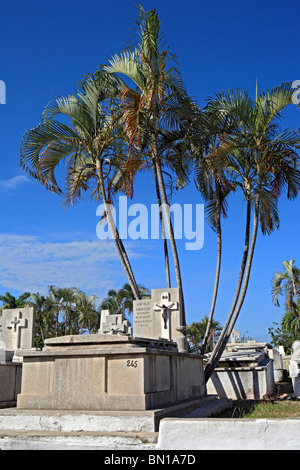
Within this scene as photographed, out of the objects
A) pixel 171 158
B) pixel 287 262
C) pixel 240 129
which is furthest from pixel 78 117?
pixel 287 262

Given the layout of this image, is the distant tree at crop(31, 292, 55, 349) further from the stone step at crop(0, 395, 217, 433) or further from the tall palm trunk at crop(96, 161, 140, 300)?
the stone step at crop(0, 395, 217, 433)

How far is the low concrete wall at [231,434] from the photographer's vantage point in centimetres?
442

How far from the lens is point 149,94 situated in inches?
409

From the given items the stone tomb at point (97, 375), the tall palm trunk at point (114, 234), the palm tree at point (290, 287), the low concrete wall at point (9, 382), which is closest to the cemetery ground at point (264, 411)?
the stone tomb at point (97, 375)

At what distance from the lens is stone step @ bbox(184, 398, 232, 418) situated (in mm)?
7420

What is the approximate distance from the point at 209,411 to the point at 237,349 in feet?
29.0

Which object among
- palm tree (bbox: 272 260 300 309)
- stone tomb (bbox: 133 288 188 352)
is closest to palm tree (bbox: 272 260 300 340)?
Answer: palm tree (bbox: 272 260 300 309)

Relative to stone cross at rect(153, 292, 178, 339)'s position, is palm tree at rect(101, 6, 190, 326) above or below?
above

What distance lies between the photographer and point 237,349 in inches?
651

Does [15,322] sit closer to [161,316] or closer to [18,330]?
[18,330]

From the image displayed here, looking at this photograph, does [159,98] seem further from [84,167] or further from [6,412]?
[6,412]

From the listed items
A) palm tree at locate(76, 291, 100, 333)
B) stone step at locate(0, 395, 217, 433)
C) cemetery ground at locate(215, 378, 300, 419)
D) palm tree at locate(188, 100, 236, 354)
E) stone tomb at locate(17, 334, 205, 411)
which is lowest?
cemetery ground at locate(215, 378, 300, 419)

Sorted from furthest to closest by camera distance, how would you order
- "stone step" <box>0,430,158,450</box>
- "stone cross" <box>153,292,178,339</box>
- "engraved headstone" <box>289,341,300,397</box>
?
1. "engraved headstone" <box>289,341,300,397</box>
2. "stone cross" <box>153,292,178,339</box>
3. "stone step" <box>0,430,158,450</box>

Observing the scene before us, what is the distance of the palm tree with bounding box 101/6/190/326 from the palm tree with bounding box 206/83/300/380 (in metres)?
1.24
